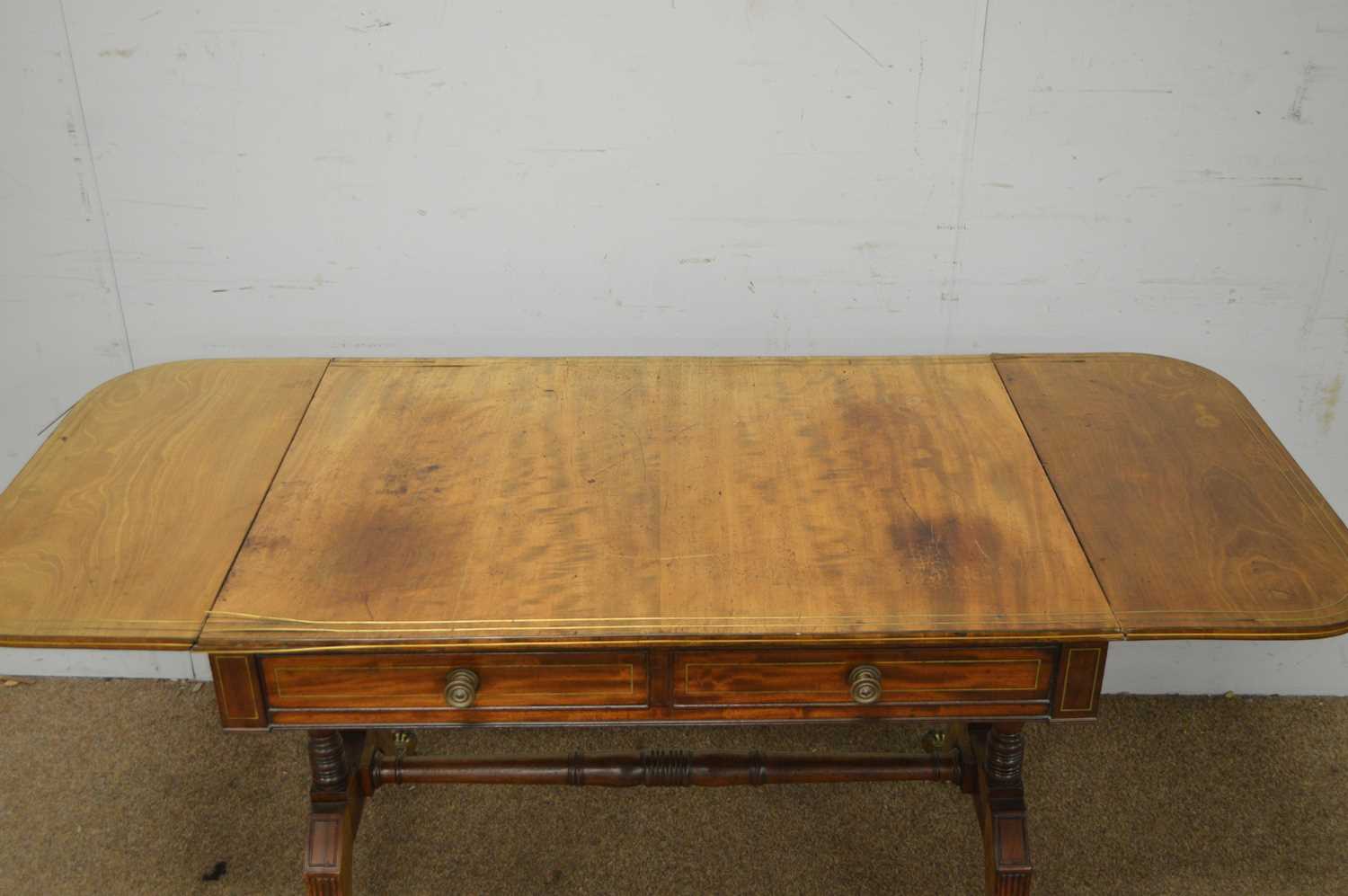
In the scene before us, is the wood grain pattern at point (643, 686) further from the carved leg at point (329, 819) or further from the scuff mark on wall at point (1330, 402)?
the scuff mark on wall at point (1330, 402)

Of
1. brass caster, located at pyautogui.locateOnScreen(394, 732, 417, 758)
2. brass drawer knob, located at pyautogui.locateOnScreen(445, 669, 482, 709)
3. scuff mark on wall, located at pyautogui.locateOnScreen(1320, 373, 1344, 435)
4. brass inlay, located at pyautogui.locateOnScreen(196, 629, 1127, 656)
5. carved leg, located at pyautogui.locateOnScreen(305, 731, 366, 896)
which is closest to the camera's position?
brass inlay, located at pyautogui.locateOnScreen(196, 629, 1127, 656)

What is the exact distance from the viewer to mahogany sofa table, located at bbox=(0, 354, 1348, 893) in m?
1.67

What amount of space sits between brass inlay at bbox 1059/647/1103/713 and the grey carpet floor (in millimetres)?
803

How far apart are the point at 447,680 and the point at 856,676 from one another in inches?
22.8

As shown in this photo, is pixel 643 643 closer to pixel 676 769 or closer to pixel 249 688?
pixel 249 688

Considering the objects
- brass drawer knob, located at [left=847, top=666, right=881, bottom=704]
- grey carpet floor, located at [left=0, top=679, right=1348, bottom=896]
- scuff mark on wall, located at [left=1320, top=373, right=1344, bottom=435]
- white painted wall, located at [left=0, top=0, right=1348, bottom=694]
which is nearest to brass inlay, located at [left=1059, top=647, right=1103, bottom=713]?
brass drawer knob, located at [left=847, top=666, right=881, bottom=704]

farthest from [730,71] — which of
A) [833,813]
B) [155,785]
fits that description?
[155,785]

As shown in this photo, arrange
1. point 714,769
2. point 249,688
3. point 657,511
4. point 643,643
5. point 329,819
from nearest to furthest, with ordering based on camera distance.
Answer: point 643,643 → point 249,688 → point 657,511 → point 329,819 → point 714,769

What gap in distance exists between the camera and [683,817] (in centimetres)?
264

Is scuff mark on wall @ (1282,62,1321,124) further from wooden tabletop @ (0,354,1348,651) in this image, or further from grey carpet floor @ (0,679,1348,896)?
grey carpet floor @ (0,679,1348,896)

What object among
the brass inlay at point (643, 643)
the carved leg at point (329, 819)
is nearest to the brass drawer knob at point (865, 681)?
the brass inlay at point (643, 643)

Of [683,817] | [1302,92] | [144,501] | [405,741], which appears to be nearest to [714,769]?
[683,817]

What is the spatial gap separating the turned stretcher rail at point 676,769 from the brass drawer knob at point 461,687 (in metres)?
0.63

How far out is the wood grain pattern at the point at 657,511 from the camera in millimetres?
1667
